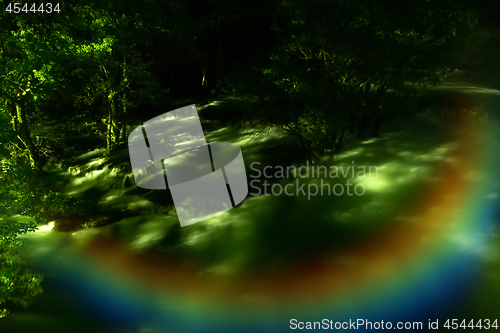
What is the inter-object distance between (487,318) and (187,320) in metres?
6.41

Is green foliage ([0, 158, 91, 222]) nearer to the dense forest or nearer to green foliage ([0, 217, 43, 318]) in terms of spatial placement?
the dense forest

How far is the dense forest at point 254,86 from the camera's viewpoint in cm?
1096

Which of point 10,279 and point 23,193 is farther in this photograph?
point 23,193

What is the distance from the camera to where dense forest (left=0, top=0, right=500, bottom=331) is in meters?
11.0

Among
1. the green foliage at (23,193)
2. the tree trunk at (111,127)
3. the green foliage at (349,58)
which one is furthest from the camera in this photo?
the tree trunk at (111,127)

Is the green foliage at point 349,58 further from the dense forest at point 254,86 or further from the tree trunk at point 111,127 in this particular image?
the tree trunk at point 111,127

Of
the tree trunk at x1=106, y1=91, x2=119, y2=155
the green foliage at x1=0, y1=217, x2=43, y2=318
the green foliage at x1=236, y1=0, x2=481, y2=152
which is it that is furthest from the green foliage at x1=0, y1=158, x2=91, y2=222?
the green foliage at x1=236, y1=0, x2=481, y2=152

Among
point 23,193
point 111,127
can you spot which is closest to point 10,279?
point 23,193

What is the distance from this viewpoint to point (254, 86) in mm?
13703

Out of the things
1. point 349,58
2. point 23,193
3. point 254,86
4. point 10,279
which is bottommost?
point 10,279

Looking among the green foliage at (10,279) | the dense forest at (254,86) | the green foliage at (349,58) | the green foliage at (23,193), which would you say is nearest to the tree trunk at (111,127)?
the dense forest at (254,86)

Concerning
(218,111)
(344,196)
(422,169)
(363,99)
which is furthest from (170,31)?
(422,169)

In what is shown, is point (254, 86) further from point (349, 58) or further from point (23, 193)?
point (23, 193)

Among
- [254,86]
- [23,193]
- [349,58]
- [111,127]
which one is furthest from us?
[111,127]
